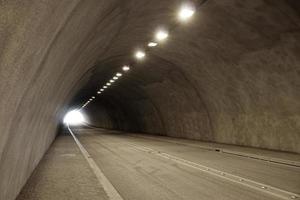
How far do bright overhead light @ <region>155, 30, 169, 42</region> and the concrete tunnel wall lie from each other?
0.37 meters

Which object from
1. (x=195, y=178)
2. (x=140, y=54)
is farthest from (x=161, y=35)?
(x=195, y=178)

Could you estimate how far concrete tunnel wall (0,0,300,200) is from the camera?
179 inches

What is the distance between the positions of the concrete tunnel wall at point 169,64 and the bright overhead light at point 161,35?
37 centimetres

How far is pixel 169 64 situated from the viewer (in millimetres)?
22016

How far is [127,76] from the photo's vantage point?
28312 millimetres

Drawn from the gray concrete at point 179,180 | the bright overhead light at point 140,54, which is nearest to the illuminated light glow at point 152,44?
the bright overhead light at point 140,54

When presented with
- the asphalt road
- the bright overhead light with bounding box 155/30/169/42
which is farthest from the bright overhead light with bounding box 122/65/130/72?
the asphalt road

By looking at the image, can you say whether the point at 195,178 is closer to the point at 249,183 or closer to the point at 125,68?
the point at 249,183

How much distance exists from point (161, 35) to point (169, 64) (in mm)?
5632

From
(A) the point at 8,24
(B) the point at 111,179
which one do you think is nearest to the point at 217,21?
(B) the point at 111,179

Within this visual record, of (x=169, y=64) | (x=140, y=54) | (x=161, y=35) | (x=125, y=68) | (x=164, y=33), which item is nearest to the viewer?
(x=164, y=33)

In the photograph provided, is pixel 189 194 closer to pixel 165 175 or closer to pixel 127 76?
pixel 165 175

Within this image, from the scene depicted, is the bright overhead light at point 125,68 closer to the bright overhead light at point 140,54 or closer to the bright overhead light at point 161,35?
the bright overhead light at point 140,54

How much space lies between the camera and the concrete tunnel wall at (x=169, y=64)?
14.9ft
